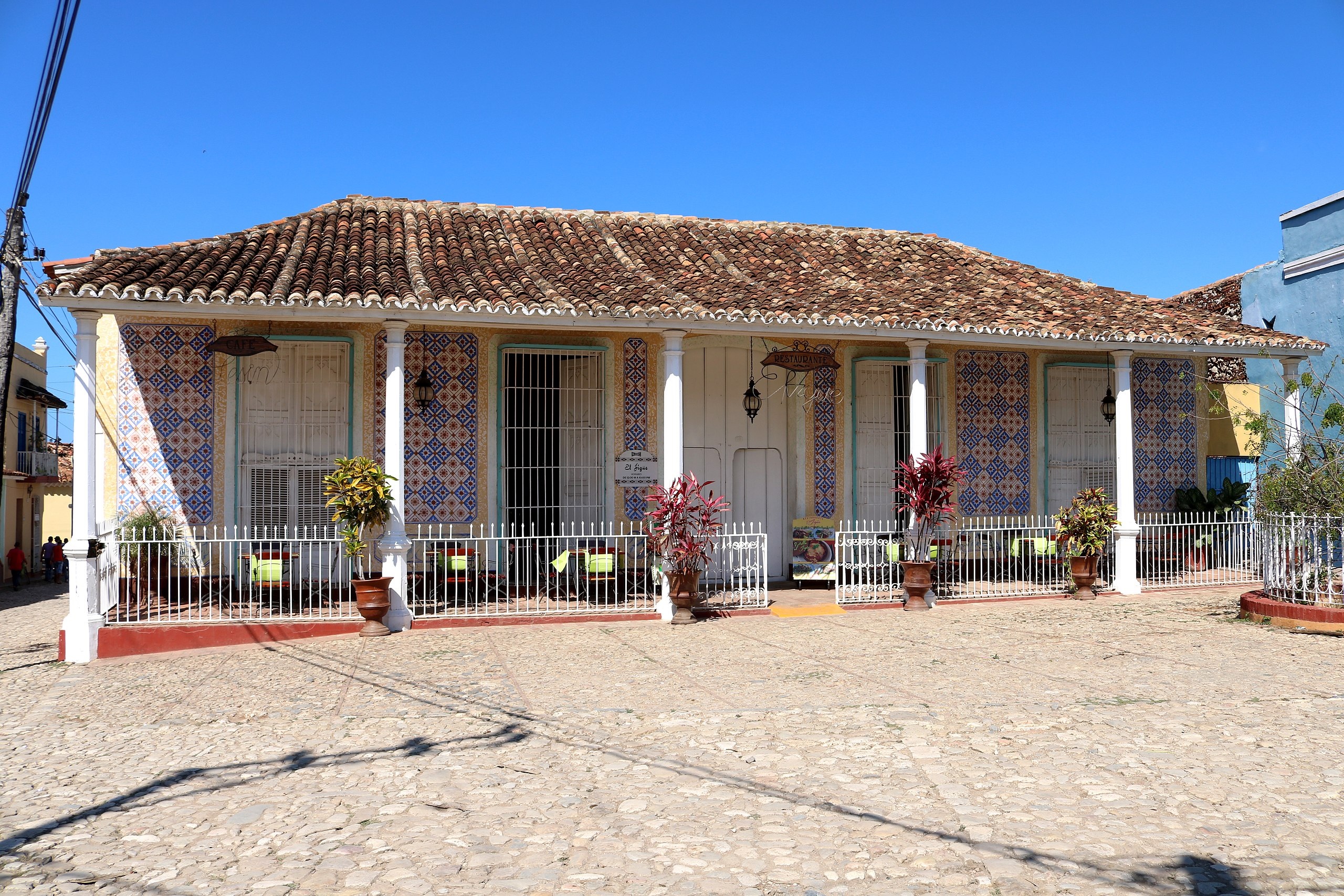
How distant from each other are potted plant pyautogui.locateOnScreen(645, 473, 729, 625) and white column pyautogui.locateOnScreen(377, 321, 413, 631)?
2337 millimetres

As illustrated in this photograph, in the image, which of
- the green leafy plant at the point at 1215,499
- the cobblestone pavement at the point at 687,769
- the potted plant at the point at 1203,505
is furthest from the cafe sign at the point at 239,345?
the green leafy plant at the point at 1215,499

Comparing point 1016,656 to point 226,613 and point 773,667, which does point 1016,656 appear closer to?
point 773,667

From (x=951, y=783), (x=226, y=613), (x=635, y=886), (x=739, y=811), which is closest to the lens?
(x=635, y=886)

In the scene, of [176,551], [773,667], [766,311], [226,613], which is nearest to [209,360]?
[176,551]

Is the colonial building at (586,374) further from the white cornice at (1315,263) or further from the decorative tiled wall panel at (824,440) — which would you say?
the white cornice at (1315,263)

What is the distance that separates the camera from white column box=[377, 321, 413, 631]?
30.1 feet

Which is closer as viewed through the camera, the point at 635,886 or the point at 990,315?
the point at 635,886

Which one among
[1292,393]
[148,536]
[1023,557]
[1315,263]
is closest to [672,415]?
[1023,557]

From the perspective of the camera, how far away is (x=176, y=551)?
32.2 ft

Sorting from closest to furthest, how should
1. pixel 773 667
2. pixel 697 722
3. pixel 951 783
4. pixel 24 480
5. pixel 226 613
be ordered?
pixel 951 783, pixel 697 722, pixel 773 667, pixel 226 613, pixel 24 480

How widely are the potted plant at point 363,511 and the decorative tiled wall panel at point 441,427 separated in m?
1.67

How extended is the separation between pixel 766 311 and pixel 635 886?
691 centimetres

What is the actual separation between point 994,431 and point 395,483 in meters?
7.27

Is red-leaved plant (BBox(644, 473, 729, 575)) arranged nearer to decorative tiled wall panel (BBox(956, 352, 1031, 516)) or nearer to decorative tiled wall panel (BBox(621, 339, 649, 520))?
decorative tiled wall panel (BBox(621, 339, 649, 520))
